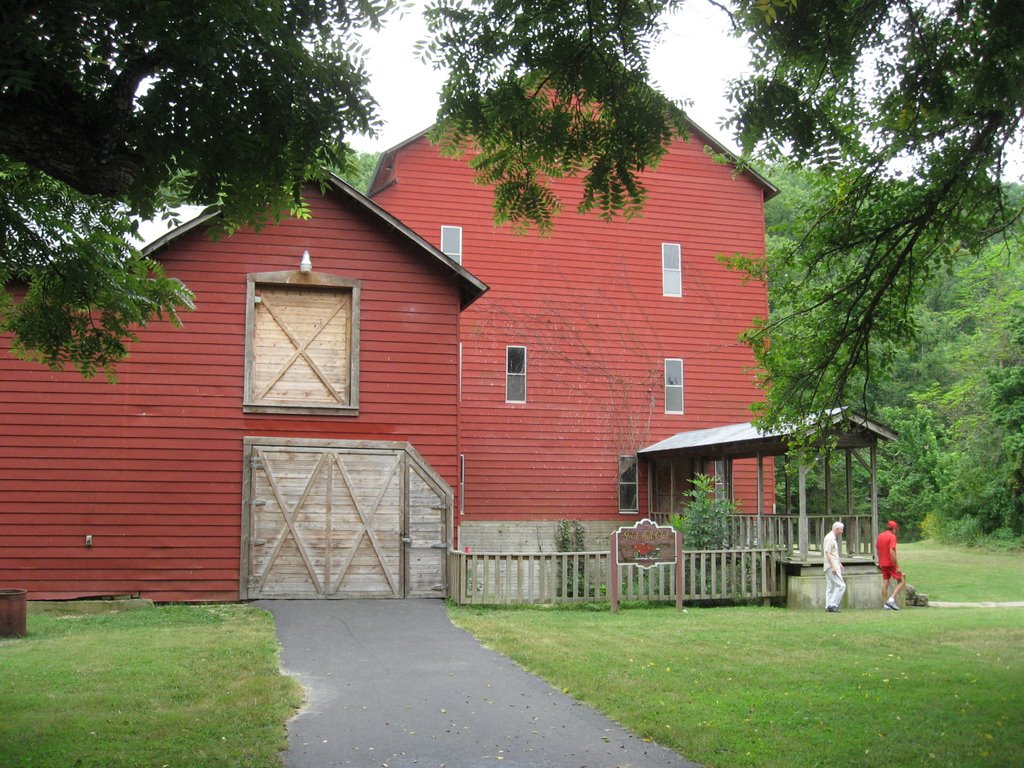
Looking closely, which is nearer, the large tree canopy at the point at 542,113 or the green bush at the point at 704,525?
the large tree canopy at the point at 542,113

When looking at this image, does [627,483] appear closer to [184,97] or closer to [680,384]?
[680,384]

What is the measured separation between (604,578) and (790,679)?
8080mm

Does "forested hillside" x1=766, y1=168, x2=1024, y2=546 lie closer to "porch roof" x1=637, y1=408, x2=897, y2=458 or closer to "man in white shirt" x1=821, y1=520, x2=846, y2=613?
"porch roof" x1=637, y1=408, x2=897, y2=458

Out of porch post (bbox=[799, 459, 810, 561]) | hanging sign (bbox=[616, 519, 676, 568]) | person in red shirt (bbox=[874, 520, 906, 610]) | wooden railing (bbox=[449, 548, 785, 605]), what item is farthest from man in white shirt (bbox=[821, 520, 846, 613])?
hanging sign (bbox=[616, 519, 676, 568])

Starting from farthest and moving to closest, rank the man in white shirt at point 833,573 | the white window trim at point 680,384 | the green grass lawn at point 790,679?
the white window trim at point 680,384 → the man in white shirt at point 833,573 → the green grass lawn at point 790,679

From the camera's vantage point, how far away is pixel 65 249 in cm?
976

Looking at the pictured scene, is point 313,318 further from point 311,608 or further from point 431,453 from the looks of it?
point 311,608

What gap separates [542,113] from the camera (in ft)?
27.1

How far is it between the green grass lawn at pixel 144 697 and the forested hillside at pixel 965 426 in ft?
57.0

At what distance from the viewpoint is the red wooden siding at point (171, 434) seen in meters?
16.2

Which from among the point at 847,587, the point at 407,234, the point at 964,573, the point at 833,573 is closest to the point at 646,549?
the point at 833,573

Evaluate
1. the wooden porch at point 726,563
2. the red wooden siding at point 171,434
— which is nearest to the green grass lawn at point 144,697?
the red wooden siding at point 171,434

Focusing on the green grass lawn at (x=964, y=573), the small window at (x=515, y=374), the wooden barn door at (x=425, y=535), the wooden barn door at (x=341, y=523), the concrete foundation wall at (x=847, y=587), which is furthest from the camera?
the small window at (x=515, y=374)

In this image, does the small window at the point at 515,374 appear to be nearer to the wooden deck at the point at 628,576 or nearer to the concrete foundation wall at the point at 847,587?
the wooden deck at the point at 628,576
